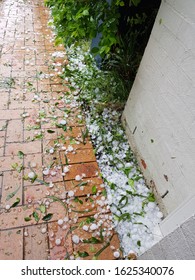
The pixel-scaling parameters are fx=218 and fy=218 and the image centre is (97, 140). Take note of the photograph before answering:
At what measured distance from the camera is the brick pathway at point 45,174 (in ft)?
4.87

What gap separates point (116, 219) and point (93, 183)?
35 centimetres

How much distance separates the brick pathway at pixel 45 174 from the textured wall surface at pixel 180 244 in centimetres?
51

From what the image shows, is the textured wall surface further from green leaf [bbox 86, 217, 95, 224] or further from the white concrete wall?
green leaf [bbox 86, 217, 95, 224]

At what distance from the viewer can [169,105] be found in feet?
4.90

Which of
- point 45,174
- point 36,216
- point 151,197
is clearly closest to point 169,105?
point 151,197

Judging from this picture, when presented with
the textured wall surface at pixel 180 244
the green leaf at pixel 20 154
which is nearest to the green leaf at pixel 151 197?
the textured wall surface at pixel 180 244

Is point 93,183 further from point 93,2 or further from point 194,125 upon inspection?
point 93,2

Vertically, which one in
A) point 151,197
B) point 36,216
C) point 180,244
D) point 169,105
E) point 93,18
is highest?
point 93,18

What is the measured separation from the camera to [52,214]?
1.61 meters

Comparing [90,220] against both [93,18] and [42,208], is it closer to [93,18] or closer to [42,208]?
[42,208]

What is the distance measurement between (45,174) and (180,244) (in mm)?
1193

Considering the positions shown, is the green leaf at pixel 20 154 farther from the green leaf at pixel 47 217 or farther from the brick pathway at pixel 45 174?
the green leaf at pixel 47 217

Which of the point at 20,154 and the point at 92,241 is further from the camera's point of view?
the point at 20,154

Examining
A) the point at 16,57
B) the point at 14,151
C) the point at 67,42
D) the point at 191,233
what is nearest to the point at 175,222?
Answer: the point at 191,233
